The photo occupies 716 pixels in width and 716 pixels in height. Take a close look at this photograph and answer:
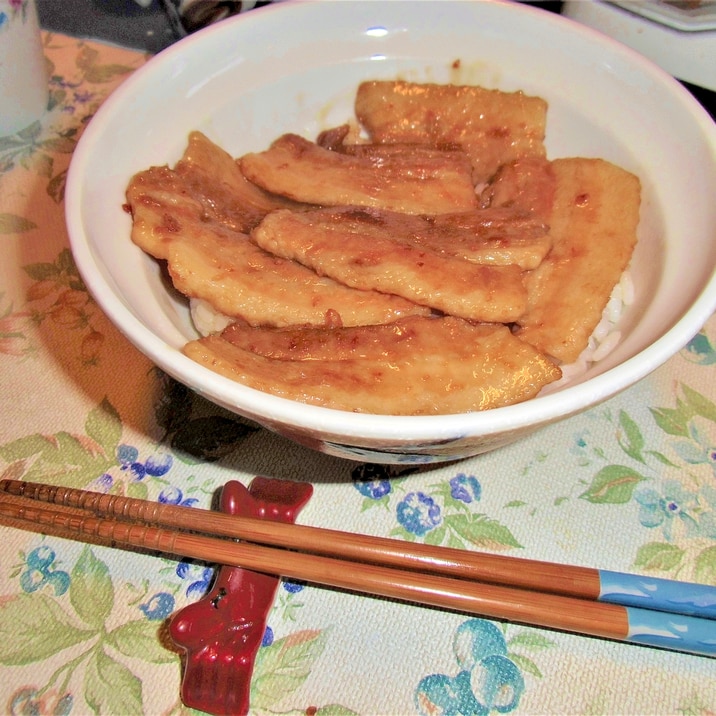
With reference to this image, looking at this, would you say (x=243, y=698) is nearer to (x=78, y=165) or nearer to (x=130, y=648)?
(x=130, y=648)

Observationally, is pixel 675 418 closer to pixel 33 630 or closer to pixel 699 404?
pixel 699 404

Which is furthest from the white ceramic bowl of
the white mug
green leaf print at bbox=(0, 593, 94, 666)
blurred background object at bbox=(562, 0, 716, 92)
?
the white mug

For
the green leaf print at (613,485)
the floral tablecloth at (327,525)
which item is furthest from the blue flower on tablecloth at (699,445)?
the green leaf print at (613,485)

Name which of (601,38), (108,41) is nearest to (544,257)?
(601,38)

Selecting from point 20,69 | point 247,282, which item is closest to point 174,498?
point 247,282

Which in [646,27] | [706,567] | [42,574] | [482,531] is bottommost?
[42,574]

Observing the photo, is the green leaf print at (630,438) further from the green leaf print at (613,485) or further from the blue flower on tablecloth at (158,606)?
the blue flower on tablecloth at (158,606)
